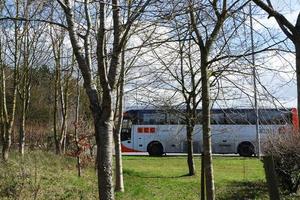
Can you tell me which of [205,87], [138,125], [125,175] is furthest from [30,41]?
[138,125]

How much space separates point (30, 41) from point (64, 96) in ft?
20.2

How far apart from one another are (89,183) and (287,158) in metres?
6.11

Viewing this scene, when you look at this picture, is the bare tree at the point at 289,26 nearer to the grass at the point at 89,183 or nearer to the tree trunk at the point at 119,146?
the grass at the point at 89,183

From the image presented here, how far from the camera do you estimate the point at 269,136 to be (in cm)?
1552

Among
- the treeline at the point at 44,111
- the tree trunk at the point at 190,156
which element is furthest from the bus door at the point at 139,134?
the tree trunk at the point at 190,156

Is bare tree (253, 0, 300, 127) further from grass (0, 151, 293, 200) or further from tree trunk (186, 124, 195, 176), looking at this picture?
tree trunk (186, 124, 195, 176)

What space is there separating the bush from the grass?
84 cm

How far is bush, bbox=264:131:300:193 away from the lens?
15.3 metres

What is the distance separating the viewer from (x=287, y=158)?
15523 millimetres

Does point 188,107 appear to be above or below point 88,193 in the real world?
above

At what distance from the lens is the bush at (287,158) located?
1533 centimetres

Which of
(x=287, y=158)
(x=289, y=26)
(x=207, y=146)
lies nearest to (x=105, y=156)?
(x=207, y=146)

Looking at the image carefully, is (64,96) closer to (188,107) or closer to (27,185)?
(188,107)

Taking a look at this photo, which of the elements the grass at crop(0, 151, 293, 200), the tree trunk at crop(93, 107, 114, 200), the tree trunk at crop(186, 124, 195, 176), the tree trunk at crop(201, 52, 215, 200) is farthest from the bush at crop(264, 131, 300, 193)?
the tree trunk at crop(93, 107, 114, 200)
